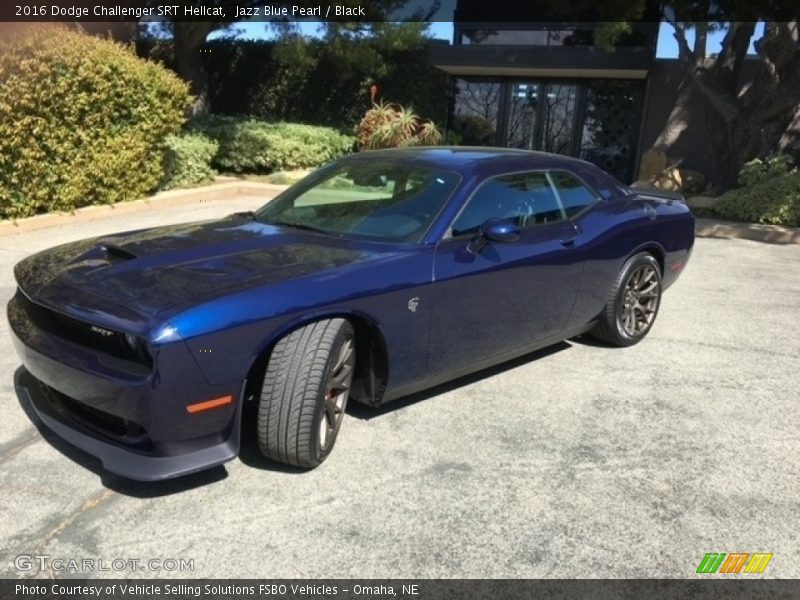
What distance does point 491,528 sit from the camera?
2729mm

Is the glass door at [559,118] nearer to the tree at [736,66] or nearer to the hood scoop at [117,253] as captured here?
the tree at [736,66]

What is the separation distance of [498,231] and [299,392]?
1369mm

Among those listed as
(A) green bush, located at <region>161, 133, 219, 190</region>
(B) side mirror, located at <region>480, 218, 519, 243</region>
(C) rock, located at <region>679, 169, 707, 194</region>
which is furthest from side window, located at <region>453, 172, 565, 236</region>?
(C) rock, located at <region>679, 169, 707, 194</region>

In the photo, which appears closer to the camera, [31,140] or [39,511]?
[39,511]

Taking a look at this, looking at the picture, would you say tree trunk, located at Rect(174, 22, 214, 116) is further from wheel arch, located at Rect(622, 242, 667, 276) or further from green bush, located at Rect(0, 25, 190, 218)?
Result: wheel arch, located at Rect(622, 242, 667, 276)

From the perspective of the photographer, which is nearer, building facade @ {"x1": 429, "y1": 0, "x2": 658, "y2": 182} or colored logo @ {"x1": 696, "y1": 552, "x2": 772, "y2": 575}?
colored logo @ {"x1": 696, "y1": 552, "x2": 772, "y2": 575}

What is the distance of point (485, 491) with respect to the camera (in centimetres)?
299

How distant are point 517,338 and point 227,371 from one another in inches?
73.6

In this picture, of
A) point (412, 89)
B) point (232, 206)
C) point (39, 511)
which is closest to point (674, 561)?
point (39, 511)

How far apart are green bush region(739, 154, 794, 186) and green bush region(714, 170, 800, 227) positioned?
130 millimetres

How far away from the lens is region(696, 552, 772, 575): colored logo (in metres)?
2.54

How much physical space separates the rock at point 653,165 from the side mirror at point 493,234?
1085 cm

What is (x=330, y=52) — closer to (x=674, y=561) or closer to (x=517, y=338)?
(x=517, y=338)

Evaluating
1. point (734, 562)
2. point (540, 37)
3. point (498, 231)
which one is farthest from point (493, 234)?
point (540, 37)
